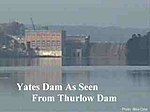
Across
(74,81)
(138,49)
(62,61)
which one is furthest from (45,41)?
(138,49)

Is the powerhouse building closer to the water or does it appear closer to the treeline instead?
the water

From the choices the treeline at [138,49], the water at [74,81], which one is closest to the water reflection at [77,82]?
the water at [74,81]

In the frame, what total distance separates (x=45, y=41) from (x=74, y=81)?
483mm

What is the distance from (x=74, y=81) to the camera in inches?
1005

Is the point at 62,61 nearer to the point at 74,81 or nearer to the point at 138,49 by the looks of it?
the point at 74,81

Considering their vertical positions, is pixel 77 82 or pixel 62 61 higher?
pixel 62 61

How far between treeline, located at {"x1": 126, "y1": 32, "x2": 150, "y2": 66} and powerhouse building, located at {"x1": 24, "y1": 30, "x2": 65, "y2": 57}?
66cm

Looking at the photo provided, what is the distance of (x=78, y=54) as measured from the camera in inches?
1008

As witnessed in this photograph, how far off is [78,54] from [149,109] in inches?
34.3

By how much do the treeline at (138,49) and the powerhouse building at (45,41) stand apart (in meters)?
0.66

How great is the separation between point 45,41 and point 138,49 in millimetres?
906

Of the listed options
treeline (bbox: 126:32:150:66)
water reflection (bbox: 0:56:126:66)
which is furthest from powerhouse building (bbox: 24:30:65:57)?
treeline (bbox: 126:32:150:66)

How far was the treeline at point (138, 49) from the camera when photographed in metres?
25.6

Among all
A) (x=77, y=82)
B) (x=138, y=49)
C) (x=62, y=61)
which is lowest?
(x=77, y=82)
